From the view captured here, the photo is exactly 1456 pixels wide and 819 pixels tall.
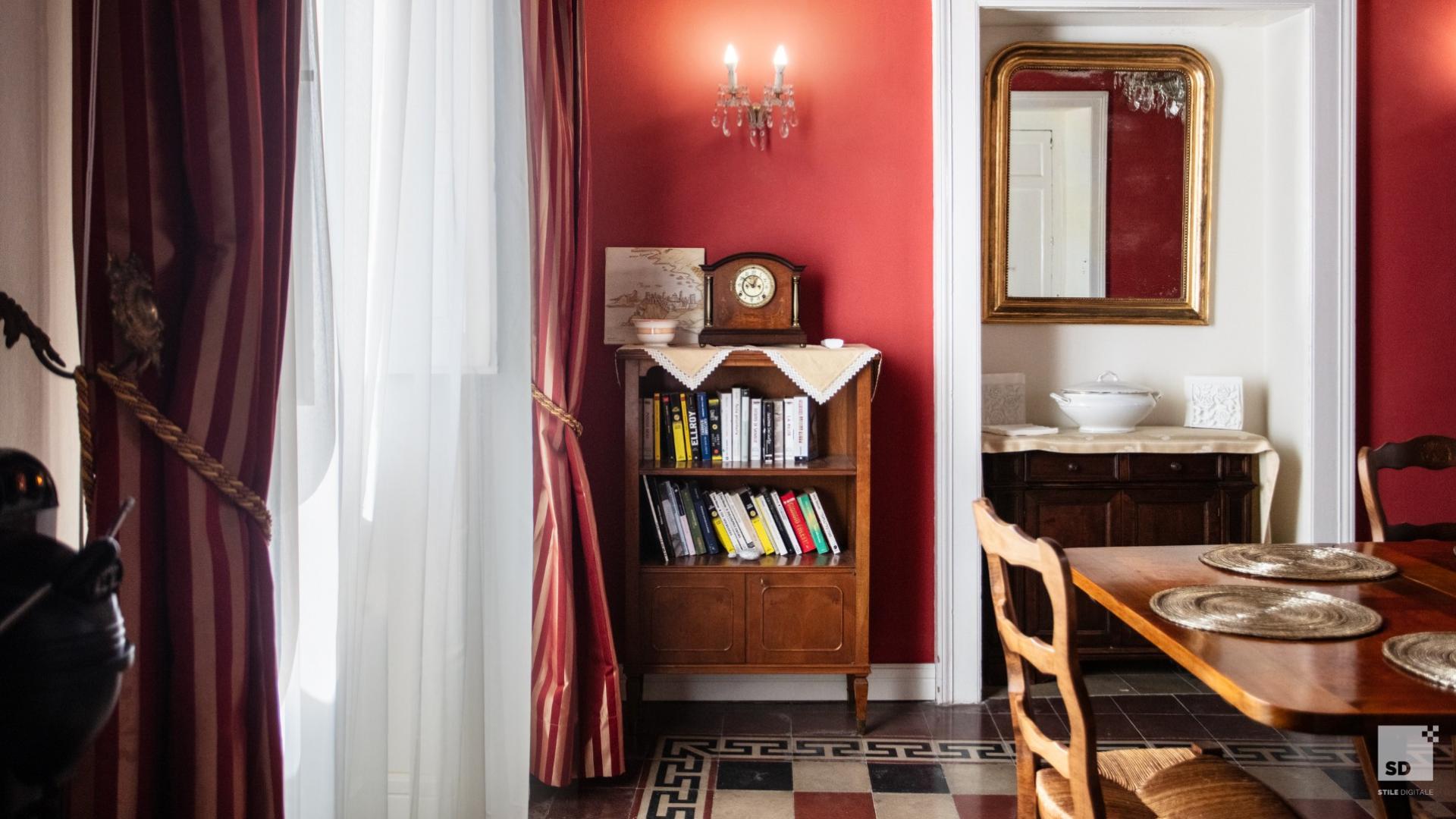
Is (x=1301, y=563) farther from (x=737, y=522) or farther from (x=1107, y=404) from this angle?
(x=737, y=522)

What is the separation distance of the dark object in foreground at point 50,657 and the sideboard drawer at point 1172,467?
348 centimetres

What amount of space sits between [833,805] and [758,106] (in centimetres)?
228

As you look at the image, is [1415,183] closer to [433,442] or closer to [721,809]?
[721,809]

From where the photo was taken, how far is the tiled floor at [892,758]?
2703 millimetres

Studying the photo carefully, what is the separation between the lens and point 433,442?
1831 mm

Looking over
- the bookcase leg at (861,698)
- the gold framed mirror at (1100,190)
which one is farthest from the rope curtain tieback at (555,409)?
the gold framed mirror at (1100,190)

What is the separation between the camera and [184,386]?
0.98 metres

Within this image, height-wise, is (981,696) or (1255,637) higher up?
(1255,637)

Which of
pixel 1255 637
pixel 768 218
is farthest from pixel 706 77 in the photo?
pixel 1255 637

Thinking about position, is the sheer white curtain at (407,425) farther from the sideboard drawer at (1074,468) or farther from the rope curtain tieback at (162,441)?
the sideboard drawer at (1074,468)

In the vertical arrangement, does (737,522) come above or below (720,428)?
below

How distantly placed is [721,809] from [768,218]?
78.0 inches

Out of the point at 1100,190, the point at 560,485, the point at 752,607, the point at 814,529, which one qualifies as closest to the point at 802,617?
the point at 752,607

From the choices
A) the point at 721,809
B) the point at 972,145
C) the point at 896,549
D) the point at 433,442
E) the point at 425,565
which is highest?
the point at 972,145
